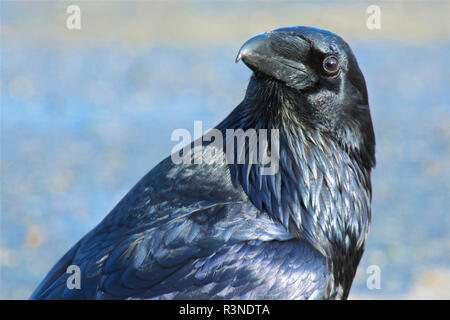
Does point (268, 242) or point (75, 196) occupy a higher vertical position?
point (268, 242)

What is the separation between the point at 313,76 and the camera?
13.0 ft

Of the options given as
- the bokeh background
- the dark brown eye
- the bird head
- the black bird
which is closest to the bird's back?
the black bird

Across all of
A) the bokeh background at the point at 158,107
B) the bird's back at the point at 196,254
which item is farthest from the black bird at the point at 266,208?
the bokeh background at the point at 158,107

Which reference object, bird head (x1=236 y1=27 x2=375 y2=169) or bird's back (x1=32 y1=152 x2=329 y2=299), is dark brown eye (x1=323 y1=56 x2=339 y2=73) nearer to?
bird head (x1=236 y1=27 x2=375 y2=169)

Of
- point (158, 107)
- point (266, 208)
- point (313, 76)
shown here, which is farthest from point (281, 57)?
point (158, 107)

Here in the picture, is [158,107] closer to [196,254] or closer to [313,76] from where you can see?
[313,76]

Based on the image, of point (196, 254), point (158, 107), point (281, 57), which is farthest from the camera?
point (158, 107)

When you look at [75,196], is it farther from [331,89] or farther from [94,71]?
[331,89]

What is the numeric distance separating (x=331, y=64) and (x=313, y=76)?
0.11 m

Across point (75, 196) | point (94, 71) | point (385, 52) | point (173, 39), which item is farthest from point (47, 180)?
point (385, 52)

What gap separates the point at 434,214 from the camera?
29.8 feet

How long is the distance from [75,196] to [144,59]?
219 inches

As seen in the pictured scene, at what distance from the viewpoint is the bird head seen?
12.8ft
